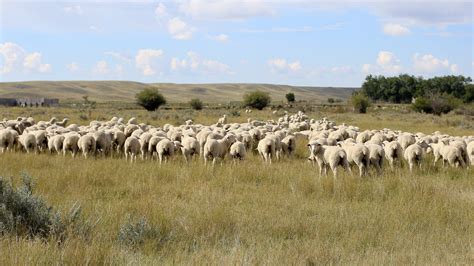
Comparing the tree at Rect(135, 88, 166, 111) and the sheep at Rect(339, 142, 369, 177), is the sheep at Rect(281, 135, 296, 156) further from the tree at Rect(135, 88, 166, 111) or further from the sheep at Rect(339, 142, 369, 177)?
the tree at Rect(135, 88, 166, 111)

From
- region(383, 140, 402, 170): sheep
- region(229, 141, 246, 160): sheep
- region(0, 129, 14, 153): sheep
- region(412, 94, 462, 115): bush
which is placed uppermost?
region(412, 94, 462, 115): bush

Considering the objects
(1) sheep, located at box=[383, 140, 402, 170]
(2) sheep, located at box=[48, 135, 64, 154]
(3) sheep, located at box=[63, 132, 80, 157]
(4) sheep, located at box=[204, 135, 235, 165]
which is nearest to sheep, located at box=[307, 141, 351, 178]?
(1) sheep, located at box=[383, 140, 402, 170]

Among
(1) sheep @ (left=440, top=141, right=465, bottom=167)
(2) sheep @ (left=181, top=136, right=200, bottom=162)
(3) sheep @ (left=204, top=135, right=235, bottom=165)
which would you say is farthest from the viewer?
(2) sheep @ (left=181, top=136, right=200, bottom=162)

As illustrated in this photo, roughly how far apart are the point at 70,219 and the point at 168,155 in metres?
9.44

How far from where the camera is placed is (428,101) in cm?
6225

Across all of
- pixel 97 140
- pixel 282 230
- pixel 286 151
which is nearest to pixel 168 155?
pixel 97 140

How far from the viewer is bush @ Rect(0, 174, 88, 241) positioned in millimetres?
6961

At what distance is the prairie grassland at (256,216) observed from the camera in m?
6.49

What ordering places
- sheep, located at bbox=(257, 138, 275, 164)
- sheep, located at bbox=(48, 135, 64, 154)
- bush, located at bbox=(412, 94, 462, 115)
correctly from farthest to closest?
bush, located at bbox=(412, 94, 462, 115)
sheep, located at bbox=(48, 135, 64, 154)
sheep, located at bbox=(257, 138, 275, 164)

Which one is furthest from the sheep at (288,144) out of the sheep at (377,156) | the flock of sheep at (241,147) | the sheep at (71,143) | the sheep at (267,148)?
the sheep at (71,143)

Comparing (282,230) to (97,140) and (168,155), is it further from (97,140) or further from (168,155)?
(97,140)

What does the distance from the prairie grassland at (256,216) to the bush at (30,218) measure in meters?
0.24

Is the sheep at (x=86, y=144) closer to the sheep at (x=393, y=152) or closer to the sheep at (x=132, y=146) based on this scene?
the sheep at (x=132, y=146)

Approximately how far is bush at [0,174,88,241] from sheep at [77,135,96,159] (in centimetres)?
971
